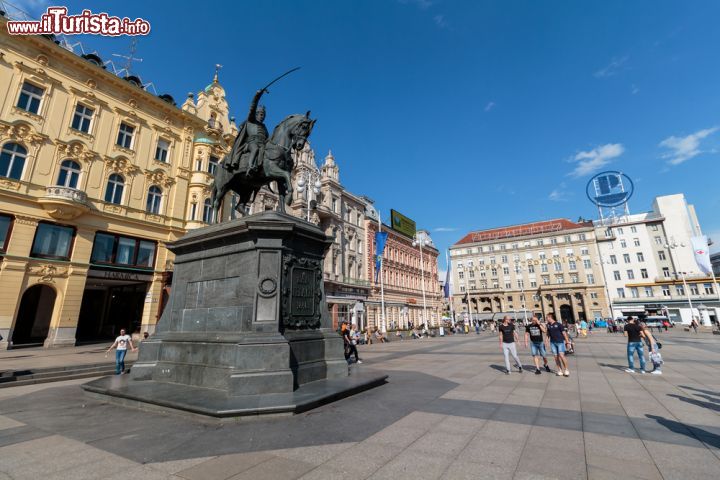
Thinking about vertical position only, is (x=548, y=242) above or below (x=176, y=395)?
above

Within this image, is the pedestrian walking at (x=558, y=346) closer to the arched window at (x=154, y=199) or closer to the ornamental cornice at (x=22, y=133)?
the arched window at (x=154, y=199)

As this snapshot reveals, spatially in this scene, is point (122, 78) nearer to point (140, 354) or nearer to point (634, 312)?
point (140, 354)

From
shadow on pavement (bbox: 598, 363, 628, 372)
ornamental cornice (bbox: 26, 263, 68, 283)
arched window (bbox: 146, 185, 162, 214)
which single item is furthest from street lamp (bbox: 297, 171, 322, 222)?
shadow on pavement (bbox: 598, 363, 628, 372)

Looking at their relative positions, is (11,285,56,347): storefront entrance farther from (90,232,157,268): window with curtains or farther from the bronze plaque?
Result: the bronze plaque

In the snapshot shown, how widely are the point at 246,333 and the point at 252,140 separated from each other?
504 cm

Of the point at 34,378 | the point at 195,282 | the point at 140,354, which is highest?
the point at 195,282

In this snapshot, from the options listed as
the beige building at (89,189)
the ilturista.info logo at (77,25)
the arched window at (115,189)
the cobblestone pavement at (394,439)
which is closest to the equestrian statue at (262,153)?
the cobblestone pavement at (394,439)

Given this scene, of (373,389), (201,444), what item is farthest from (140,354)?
(373,389)

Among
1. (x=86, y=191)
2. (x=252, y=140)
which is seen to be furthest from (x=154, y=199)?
(x=252, y=140)

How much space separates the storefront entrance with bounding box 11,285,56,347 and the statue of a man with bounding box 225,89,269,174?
22986mm

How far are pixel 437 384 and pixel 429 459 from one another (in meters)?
4.74

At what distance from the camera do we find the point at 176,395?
5.96 meters

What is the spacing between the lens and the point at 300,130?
338 inches

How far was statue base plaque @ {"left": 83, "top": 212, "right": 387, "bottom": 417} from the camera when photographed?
5.84 m
